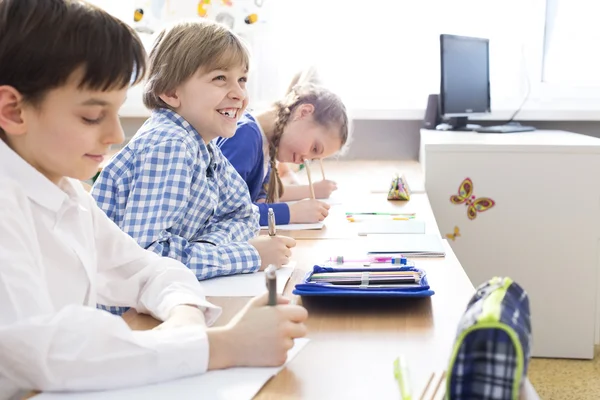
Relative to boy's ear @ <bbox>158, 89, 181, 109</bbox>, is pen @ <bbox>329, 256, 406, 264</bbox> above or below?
below

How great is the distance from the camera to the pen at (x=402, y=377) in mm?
748

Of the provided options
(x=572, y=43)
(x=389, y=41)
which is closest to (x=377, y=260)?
(x=389, y=41)

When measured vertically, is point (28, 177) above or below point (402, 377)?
above

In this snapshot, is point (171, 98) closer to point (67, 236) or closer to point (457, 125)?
point (67, 236)

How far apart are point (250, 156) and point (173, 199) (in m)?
0.66

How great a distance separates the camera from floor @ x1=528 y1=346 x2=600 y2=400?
2299 millimetres

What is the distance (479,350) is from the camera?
637mm

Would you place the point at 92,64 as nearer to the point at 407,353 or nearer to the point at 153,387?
the point at 153,387

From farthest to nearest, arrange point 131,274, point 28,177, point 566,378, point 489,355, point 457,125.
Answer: point 457,125 → point 566,378 → point 131,274 → point 28,177 → point 489,355

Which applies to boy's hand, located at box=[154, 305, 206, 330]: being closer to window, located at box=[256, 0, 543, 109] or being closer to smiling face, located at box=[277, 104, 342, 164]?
smiling face, located at box=[277, 104, 342, 164]

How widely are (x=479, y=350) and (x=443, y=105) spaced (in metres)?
2.35

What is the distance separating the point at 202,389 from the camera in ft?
2.50

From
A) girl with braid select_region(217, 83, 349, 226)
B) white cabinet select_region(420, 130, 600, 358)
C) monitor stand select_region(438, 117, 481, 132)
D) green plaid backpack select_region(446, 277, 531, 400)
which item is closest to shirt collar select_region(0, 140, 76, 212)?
green plaid backpack select_region(446, 277, 531, 400)

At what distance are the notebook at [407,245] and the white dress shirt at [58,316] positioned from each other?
0.57 metres
